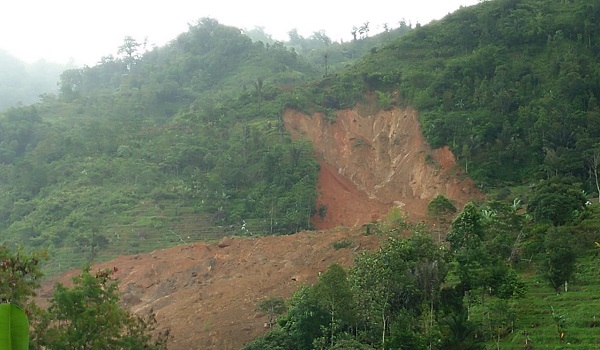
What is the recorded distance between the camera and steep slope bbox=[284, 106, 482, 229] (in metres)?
35.1

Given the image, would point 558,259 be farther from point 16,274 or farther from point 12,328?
point 12,328

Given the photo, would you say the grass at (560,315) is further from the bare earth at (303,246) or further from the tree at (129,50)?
the tree at (129,50)

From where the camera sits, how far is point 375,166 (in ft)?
133

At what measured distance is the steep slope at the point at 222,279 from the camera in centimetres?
2208

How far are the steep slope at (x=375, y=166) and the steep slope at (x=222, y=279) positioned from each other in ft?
21.2

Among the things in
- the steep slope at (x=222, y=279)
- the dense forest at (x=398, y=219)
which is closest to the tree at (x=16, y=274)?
the dense forest at (x=398, y=219)

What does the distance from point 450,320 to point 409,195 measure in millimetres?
22245

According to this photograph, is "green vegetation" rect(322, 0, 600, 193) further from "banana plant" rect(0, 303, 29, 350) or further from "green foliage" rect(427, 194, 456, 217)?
"banana plant" rect(0, 303, 29, 350)

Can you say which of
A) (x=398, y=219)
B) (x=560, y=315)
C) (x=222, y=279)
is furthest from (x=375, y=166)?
(x=560, y=315)

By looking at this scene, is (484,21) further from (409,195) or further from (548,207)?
(548,207)

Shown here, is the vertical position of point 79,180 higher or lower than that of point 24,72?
lower

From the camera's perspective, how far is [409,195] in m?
36.9

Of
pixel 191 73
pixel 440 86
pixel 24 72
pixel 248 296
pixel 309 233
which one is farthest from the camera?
pixel 24 72

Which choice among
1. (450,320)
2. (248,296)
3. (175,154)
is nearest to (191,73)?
(175,154)
